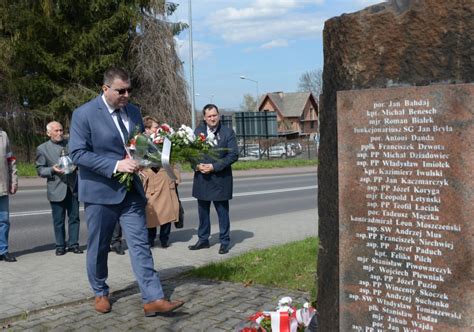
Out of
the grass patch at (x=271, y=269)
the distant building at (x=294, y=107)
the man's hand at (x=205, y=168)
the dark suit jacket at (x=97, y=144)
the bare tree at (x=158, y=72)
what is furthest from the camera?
the distant building at (x=294, y=107)

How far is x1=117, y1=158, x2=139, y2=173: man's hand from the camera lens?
197 inches

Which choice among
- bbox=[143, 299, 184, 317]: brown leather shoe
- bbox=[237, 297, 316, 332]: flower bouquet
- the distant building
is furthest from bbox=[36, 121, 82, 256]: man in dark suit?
the distant building

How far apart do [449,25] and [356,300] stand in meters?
1.61

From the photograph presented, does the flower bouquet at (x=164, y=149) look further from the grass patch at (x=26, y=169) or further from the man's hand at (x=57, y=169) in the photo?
the grass patch at (x=26, y=169)

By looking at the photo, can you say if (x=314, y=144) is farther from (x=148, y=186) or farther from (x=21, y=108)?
(x=148, y=186)

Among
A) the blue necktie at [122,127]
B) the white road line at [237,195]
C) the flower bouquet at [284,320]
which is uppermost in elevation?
the blue necktie at [122,127]

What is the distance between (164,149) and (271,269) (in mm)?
2193

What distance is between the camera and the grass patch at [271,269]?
625cm

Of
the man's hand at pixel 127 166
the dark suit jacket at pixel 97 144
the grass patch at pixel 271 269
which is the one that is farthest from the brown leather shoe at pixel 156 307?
the grass patch at pixel 271 269

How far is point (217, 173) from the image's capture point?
25.8ft

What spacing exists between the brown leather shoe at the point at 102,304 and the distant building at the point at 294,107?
75645 millimetres

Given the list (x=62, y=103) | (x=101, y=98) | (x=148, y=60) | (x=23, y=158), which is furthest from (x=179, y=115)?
(x=101, y=98)

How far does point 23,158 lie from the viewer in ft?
86.7

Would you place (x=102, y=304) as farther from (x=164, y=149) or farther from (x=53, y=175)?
(x=53, y=175)
